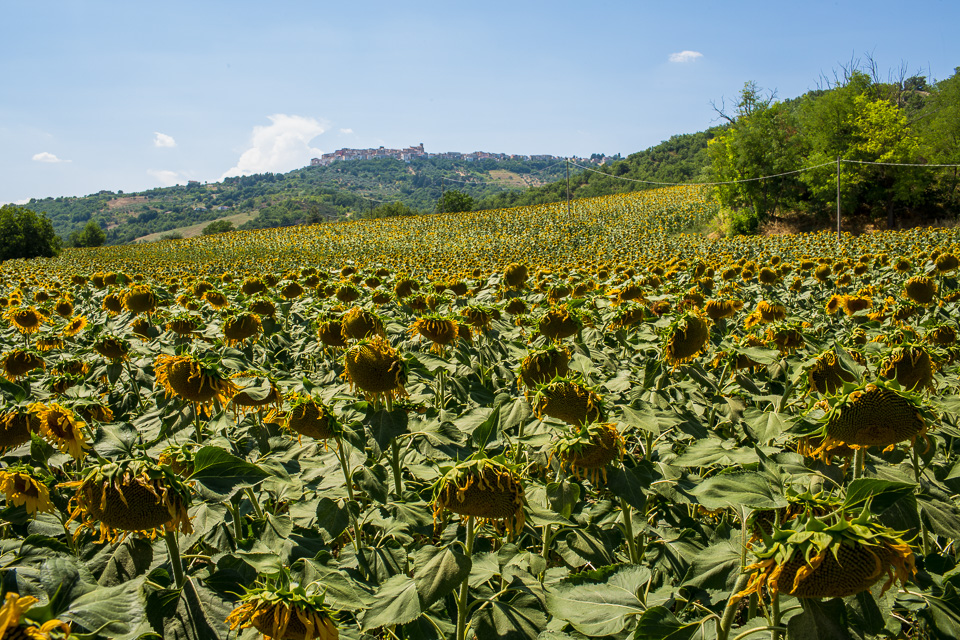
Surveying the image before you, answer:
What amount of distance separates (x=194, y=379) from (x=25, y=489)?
2.55 ft

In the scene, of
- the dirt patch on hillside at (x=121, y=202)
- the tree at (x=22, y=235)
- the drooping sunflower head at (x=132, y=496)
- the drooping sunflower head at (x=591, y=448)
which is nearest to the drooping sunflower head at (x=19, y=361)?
the drooping sunflower head at (x=132, y=496)

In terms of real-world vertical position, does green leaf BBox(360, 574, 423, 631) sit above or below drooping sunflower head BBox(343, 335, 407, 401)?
below

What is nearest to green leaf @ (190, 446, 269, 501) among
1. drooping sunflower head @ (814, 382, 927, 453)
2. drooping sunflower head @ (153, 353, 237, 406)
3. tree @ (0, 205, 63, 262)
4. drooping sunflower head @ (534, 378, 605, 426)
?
drooping sunflower head @ (153, 353, 237, 406)

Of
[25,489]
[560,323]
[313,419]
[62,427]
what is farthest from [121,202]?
[313,419]

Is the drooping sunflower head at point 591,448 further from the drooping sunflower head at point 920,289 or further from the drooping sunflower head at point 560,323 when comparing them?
the drooping sunflower head at point 920,289

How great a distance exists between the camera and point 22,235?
38625mm

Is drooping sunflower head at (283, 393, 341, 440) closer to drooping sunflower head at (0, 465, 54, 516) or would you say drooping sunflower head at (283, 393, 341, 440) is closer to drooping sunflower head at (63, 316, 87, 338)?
drooping sunflower head at (0, 465, 54, 516)

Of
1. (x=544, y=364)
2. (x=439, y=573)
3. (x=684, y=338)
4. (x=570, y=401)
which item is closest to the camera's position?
(x=439, y=573)

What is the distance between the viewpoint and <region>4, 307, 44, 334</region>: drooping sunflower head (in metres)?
4.84

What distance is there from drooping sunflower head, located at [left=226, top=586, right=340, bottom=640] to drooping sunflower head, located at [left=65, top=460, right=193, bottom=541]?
13.0 inches

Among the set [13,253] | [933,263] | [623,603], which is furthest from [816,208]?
[13,253]

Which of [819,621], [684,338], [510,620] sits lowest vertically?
[510,620]

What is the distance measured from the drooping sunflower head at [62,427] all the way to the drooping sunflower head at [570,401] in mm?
2018

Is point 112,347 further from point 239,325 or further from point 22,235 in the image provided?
point 22,235
